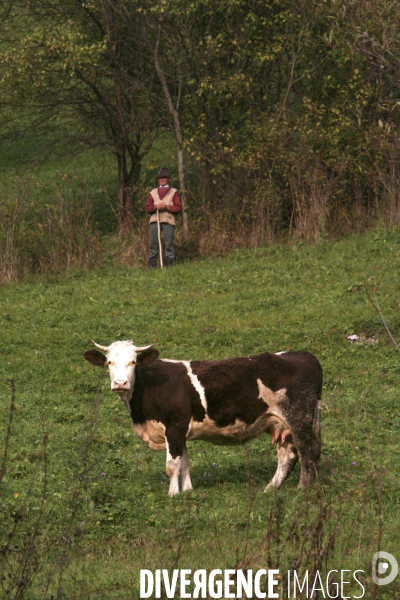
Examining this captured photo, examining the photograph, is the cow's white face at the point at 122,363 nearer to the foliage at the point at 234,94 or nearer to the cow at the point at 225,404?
the cow at the point at 225,404

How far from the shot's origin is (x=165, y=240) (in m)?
23.3

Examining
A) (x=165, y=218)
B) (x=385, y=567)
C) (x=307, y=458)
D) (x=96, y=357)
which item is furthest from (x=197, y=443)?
(x=165, y=218)

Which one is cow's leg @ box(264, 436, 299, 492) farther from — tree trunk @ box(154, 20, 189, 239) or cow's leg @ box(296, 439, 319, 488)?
tree trunk @ box(154, 20, 189, 239)

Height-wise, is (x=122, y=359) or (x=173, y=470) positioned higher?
(x=122, y=359)

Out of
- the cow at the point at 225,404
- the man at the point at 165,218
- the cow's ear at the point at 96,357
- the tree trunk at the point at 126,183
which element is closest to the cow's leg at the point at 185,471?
the cow at the point at 225,404

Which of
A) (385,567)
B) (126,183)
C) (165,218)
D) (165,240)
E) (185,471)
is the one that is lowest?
(126,183)

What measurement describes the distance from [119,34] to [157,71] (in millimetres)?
1726

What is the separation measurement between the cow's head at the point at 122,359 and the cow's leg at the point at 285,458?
145 centimetres

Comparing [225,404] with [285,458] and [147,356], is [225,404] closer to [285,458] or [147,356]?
[285,458]

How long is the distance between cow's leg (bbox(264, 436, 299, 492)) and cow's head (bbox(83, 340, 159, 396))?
145 centimetres

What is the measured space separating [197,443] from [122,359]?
83.7 inches

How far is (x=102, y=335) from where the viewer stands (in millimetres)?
16859

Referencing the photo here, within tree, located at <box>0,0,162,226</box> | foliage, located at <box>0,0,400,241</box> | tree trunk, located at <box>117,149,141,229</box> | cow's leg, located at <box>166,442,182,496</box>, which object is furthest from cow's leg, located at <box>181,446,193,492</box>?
tree trunk, located at <box>117,149,141,229</box>

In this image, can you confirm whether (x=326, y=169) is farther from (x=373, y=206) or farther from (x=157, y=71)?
(x=157, y=71)
